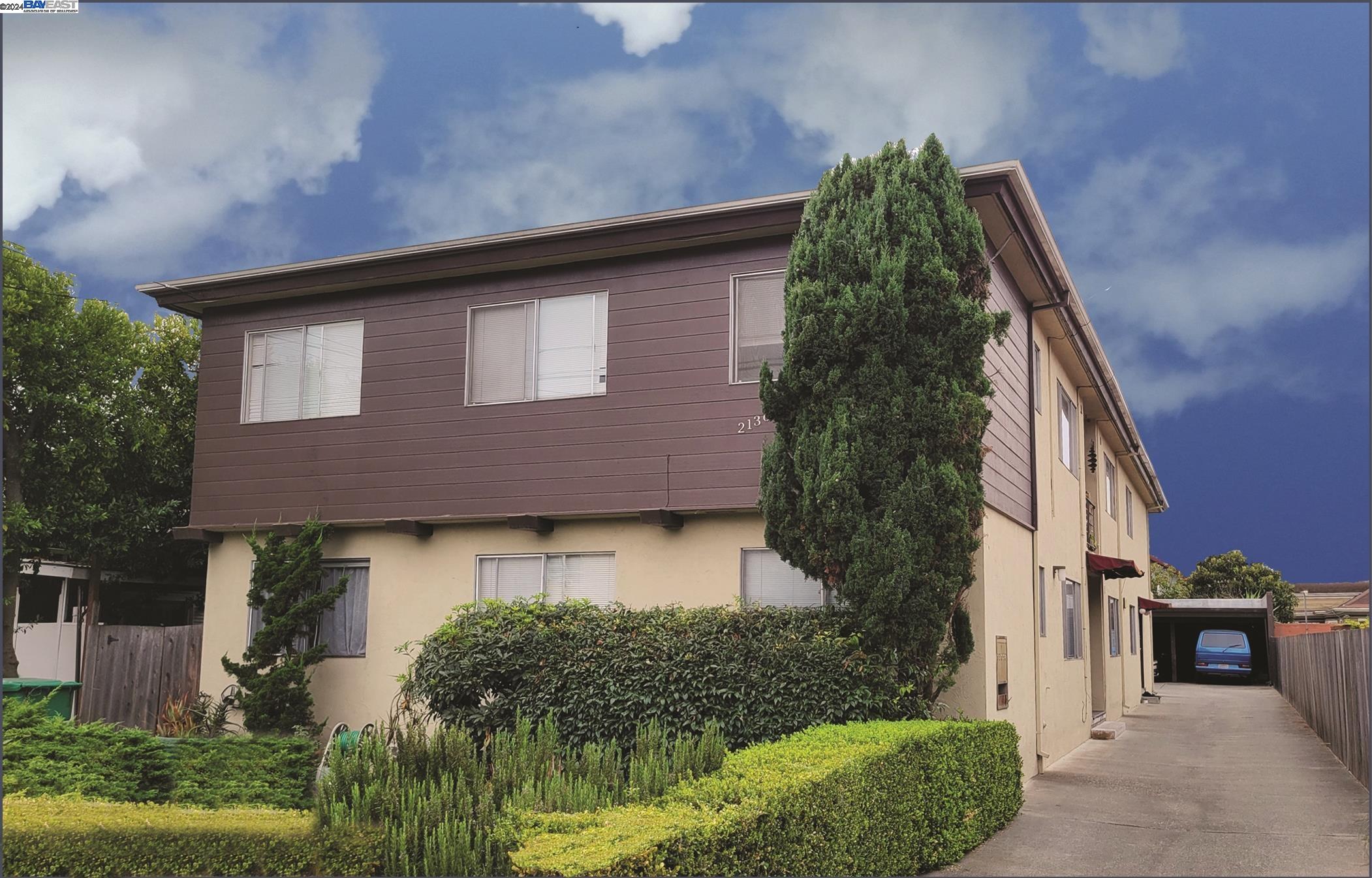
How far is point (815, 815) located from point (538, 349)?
25.5ft

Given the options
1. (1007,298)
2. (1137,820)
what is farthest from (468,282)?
(1137,820)

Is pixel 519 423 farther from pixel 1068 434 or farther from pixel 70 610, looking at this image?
pixel 70 610

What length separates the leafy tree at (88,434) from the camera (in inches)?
723

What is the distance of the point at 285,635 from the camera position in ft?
43.8

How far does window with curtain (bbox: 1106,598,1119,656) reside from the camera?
23.8m

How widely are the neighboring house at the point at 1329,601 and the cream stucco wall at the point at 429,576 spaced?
47.8 metres

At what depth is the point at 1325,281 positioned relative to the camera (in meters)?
169

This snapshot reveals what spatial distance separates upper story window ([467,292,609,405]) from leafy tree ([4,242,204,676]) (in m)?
8.83

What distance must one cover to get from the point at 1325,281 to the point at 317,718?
185 metres

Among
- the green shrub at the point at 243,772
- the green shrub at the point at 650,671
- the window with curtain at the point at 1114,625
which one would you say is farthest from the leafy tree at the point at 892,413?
the window with curtain at the point at 1114,625

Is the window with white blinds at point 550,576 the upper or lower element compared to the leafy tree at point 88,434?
lower

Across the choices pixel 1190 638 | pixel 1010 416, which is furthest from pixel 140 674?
pixel 1190 638

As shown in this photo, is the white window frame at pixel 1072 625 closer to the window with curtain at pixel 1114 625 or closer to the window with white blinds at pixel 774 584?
the window with curtain at pixel 1114 625

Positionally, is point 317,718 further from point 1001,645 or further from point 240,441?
point 1001,645
